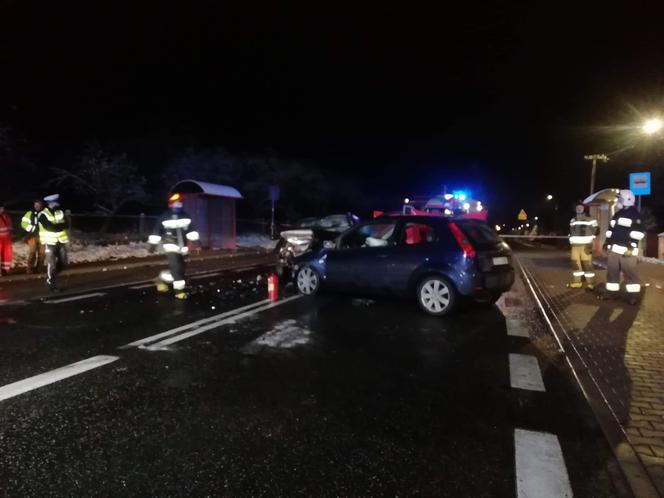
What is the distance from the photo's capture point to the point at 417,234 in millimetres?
8156

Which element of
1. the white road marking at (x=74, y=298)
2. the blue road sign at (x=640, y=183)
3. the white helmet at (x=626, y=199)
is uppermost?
the blue road sign at (x=640, y=183)

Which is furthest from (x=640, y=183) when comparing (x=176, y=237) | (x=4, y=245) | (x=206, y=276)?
(x=4, y=245)

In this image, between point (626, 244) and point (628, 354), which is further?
point (626, 244)

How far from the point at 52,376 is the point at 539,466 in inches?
159

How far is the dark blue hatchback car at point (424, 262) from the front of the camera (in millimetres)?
7410

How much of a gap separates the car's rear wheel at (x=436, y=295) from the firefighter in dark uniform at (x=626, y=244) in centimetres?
330

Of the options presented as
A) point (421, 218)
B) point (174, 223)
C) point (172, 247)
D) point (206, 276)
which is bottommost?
point (206, 276)

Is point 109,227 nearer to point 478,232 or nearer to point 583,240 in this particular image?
point 478,232

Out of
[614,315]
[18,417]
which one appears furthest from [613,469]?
[614,315]

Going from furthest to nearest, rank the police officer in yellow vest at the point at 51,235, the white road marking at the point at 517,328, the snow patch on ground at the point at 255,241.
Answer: the snow patch on ground at the point at 255,241 < the police officer in yellow vest at the point at 51,235 < the white road marking at the point at 517,328

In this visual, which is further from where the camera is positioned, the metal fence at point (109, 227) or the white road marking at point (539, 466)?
the metal fence at point (109, 227)

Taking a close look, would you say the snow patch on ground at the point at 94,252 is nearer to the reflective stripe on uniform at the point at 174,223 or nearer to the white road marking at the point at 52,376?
the reflective stripe on uniform at the point at 174,223

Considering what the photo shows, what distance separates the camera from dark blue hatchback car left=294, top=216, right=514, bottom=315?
7.41 meters

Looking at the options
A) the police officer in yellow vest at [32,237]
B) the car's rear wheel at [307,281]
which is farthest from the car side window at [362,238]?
the police officer in yellow vest at [32,237]
